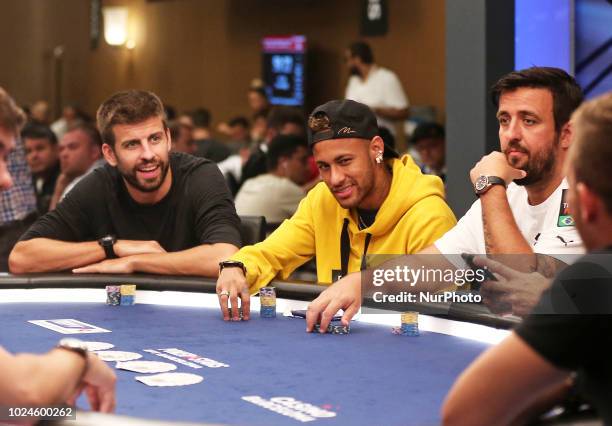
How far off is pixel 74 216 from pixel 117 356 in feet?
5.97

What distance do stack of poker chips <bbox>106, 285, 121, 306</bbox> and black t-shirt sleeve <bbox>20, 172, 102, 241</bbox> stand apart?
87 cm

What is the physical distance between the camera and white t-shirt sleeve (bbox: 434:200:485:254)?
3.10 metres

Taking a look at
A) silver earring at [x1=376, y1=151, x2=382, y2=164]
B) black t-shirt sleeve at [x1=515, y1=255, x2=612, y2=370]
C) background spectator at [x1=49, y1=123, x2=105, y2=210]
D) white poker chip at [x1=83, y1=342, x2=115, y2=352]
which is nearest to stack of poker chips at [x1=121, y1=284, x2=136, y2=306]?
white poker chip at [x1=83, y1=342, x2=115, y2=352]

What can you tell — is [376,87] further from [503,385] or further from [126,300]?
[503,385]

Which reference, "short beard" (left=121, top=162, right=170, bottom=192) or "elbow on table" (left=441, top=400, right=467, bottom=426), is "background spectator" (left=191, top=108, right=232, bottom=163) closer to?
"short beard" (left=121, top=162, right=170, bottom=192)

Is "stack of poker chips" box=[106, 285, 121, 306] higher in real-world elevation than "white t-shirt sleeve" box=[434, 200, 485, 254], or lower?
lower

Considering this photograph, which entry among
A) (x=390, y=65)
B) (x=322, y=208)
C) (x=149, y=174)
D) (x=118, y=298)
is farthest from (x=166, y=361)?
(x=390, y=65)

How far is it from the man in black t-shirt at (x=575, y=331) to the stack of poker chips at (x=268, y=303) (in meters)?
1.38

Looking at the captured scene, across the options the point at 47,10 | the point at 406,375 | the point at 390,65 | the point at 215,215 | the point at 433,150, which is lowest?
the point at 406,375

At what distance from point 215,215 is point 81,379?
6.93 feet

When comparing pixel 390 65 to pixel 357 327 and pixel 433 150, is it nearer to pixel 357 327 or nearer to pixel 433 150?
pixel 433 150

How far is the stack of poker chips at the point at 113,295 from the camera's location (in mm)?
3096

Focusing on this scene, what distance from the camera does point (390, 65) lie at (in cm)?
951

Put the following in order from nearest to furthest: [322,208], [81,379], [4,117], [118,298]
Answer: [81,379], [4,117], [118,298], [322,208]
